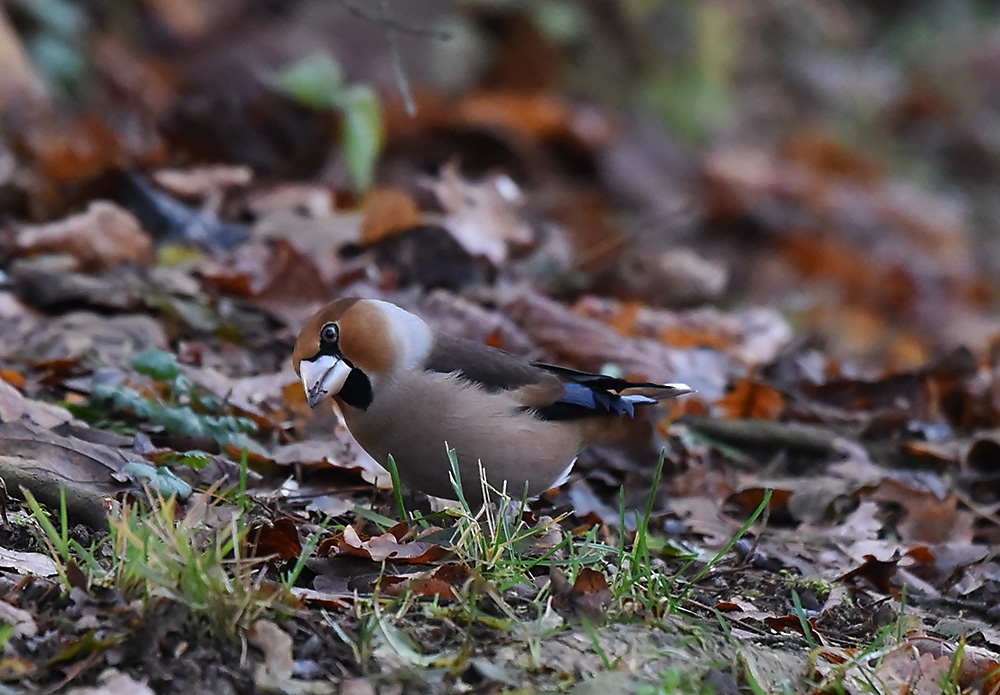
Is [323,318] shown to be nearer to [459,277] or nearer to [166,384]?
[166,384]

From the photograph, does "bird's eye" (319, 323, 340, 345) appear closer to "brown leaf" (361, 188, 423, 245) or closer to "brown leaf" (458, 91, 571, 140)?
"brown leaf" (361, 188, 423, 245)

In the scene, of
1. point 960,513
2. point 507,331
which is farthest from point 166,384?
point 960,513

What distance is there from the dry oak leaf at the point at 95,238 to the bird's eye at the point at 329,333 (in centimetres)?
223

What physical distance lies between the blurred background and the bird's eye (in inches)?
46.8

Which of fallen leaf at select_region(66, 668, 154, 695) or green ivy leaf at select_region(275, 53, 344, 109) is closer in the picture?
fallen leaf at select_region(66, 668, 154, 695)

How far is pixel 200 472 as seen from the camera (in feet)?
12.7

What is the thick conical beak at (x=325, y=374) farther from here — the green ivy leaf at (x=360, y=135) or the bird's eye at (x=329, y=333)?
the green ivy leaf at (x=360, y=135)

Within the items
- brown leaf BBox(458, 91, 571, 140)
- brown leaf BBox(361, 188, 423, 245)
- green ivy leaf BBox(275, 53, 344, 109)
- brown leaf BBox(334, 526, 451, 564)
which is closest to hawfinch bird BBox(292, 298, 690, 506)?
brown leaf BBox(334, 526, 451, 564)

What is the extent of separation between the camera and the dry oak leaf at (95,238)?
217 inches

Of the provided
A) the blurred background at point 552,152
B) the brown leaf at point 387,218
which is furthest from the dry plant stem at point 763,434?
the brown leaf at point 387,218

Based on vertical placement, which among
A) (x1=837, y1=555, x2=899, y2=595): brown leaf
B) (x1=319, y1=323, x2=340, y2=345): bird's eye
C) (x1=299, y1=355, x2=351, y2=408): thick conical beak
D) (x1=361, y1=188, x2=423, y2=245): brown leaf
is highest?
(x1=319, y1=323, x2=340, y2=345): bird's eye

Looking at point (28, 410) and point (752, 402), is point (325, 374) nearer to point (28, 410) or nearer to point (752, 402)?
point (28, 410)

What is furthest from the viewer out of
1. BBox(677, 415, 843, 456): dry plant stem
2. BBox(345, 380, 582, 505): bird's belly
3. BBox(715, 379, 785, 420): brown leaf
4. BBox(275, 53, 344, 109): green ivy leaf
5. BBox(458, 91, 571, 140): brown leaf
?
BBox(458, 91, 571, 140): brown leaf

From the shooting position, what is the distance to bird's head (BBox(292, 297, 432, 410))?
12.0 feet
